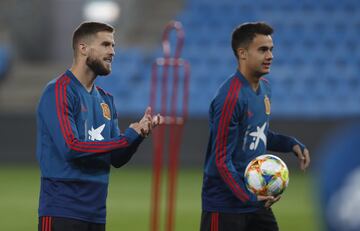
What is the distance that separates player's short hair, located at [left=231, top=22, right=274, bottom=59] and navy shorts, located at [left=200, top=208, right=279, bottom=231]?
3.47ft

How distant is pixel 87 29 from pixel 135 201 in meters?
7.18

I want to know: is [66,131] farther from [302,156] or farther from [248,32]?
[302,156]

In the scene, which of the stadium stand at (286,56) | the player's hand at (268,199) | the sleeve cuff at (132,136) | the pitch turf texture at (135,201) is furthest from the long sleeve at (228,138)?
the stadium stand at (286,56)

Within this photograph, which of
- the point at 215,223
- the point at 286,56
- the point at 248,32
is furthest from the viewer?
the point at 286,56

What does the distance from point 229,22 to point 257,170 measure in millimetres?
14756

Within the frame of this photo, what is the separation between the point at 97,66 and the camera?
5227 millimetres

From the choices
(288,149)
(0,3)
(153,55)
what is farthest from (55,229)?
(0,3)

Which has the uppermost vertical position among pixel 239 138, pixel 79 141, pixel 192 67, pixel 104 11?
pixel 104 11

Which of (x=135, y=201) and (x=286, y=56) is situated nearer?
(x=135, y=201)

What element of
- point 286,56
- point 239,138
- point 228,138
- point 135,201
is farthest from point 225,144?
point 286,56

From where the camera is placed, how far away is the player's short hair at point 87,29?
5.28 metres

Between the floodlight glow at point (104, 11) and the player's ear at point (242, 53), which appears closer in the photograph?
the player's ear at point (242, 53)

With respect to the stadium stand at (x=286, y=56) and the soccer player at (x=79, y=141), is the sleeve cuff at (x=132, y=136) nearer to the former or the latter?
the soccer player at (x=79, y=141)

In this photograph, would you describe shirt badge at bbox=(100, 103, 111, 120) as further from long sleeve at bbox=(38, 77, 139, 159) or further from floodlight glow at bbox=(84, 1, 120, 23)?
floodlight glow at bbox=(84, 1, 120, 23)
